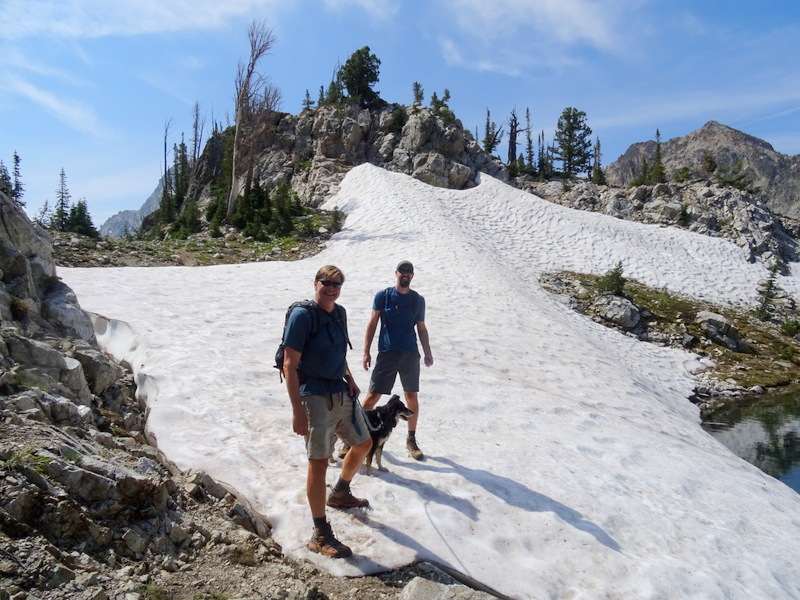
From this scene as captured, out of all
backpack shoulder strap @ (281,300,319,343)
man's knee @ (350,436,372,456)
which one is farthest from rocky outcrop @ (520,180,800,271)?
backpack shoulder strap @ (281,300,319,343)

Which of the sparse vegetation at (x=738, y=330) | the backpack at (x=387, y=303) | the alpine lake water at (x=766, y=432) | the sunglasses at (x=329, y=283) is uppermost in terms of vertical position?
the sunglasses at (x=329, y=283)

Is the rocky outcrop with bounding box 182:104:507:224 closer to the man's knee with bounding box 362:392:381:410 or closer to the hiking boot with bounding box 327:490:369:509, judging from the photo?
the man's knee with bounding box 362:392:381:410

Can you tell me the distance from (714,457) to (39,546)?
9928mm

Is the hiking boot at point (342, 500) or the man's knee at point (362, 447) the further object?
the hiking boot at point (342, 500)

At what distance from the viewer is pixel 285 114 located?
44312 mm

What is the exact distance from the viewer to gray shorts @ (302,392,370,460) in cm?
458

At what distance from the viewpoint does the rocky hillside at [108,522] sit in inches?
128

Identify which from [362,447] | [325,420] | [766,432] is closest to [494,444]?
[362,447]

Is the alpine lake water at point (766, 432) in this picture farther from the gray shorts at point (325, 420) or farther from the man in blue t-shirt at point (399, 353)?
the gray shorts at point (325, 420)

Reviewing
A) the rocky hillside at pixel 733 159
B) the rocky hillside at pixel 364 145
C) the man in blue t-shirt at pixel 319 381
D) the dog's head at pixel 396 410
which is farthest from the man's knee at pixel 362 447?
the rocky hillside at pixel 733 159

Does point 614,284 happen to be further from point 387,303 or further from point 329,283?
point 329,283

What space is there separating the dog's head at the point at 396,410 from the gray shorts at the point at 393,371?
59 cm

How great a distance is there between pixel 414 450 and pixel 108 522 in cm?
374

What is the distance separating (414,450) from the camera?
6.69 m
